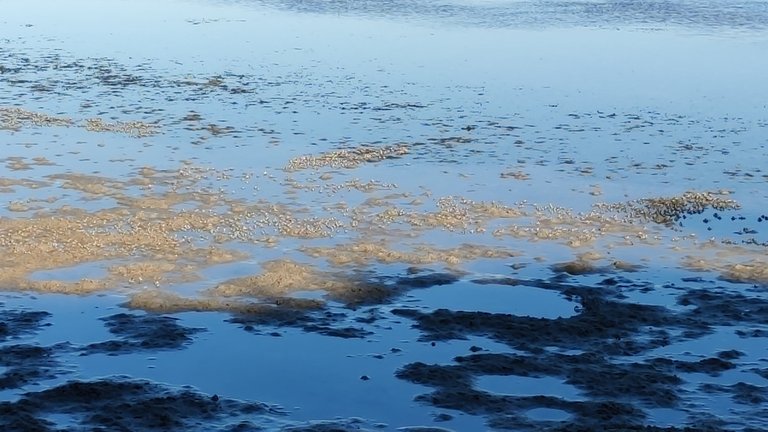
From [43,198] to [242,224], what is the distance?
331cm

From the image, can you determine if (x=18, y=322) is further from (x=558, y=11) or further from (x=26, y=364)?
(x=558, y=11)

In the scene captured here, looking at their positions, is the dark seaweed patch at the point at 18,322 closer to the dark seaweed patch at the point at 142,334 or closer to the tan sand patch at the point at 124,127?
the dark seaweed patch at the point at 142,334

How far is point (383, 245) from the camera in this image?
15164 millimetres

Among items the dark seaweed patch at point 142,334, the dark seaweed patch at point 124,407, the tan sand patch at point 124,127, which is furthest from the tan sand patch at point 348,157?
the dark seaweed patch at point 124,407

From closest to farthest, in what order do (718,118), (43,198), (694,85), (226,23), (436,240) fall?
(436,240), (43,198), (718,118), (694,85), (226,23)

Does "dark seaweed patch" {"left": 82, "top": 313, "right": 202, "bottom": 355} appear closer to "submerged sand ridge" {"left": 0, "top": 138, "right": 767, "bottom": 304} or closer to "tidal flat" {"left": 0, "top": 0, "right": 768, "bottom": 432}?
"tidal flat" {"left": 0, "top": 0, "right": 768, "bottom": 432}

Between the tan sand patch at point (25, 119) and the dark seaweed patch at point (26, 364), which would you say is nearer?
the dark seaweed patch at point (26, 364)

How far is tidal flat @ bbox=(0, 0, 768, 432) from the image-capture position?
34.8 feet

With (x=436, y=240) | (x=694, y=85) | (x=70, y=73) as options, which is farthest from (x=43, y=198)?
(x=694, y=85)

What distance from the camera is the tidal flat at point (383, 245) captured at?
10.6 metres

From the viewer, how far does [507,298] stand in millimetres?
13234

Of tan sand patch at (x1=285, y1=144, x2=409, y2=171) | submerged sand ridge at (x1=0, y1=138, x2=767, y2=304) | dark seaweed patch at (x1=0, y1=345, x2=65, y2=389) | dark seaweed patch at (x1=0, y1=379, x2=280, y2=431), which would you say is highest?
tan sand patch at (x1=285, y1=144, x2=409, y2=171)

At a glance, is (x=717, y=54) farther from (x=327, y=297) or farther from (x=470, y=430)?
(x=470, y=430)

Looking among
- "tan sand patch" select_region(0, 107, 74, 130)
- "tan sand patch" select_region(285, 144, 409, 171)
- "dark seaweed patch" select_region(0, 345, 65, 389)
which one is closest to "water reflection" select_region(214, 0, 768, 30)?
"tan sand patch" select_region(0, 107, 74, 130)
